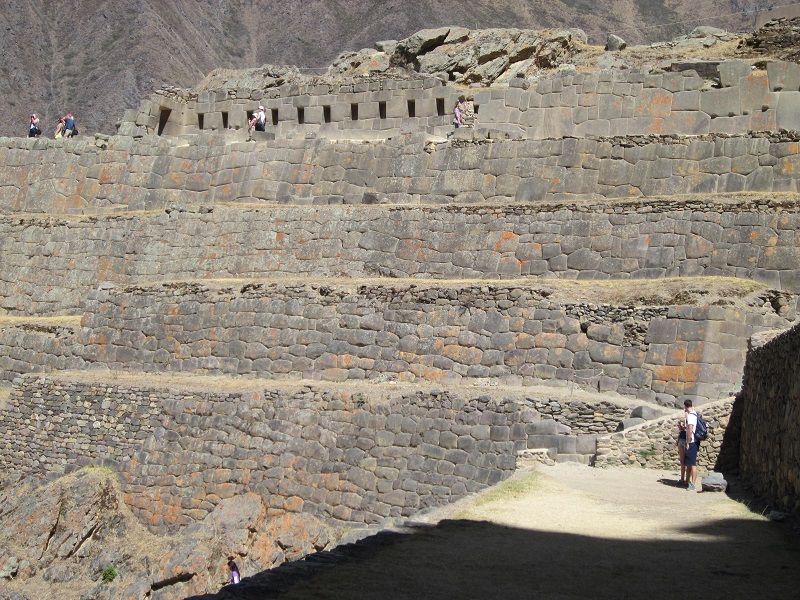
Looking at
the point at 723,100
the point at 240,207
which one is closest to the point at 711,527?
the point at 723,100

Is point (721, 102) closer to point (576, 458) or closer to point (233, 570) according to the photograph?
point (576, 458)

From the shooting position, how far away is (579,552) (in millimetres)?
11695

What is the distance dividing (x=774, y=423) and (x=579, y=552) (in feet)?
11.5

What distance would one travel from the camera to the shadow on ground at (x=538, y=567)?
32.8 feet

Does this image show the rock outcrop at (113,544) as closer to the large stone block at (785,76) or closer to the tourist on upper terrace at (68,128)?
the tourist on upper terrace at (68,128)

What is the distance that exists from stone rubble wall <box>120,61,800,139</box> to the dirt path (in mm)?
11630

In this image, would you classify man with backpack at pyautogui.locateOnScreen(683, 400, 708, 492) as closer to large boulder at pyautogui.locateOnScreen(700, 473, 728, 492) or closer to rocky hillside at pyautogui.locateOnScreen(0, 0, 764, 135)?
large boulder at pyautogui.locateOnScreen(700, 473, 728, 492)

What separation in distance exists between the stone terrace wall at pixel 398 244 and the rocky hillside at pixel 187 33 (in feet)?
92.3

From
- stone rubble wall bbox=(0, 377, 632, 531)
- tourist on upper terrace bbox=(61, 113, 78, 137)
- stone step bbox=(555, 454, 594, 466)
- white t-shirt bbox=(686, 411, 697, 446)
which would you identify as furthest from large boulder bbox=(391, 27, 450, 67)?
white t-shirt bbox=(686, 411, 697, 446)

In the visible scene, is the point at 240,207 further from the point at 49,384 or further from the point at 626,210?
the point at 626,210

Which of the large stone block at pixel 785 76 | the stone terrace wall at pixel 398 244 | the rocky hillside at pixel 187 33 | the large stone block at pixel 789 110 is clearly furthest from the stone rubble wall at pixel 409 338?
the rocky hillside at pixel 187 33

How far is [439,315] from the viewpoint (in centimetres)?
2084

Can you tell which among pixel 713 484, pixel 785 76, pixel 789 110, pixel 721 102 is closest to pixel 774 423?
pixel 713 484

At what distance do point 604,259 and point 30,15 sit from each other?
4767 cm
